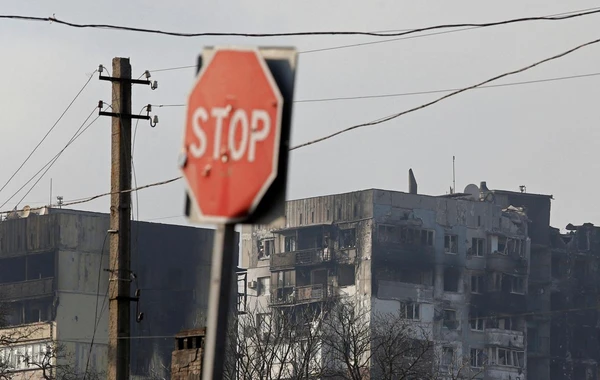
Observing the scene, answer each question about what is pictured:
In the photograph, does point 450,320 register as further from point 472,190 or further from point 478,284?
point 472,190

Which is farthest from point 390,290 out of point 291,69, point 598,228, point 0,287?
point 291,69

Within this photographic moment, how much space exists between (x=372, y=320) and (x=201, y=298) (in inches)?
652

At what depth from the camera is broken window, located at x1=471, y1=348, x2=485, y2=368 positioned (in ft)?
424

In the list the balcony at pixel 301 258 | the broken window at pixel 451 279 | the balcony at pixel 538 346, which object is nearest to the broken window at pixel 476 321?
the broken window at pixel 451 279

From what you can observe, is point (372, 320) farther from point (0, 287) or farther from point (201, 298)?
point (0, 287)

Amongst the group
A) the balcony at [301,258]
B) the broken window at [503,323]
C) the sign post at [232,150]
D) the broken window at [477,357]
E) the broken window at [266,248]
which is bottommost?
the sign post at [232,150]

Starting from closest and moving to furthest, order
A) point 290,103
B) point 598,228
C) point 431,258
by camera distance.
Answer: point 290,103
point 431,258
point 598,228

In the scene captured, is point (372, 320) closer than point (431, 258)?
Yes

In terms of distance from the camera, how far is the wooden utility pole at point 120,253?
73.4 ft

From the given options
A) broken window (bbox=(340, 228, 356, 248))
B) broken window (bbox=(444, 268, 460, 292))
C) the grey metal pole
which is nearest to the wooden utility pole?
the grey metal pole

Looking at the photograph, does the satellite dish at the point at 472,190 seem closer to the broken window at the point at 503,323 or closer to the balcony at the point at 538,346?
the broken window at the point at 503,323

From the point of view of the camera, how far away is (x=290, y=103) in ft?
16.7

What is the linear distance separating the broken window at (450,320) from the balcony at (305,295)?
1098 cm

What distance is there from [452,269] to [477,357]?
7912mm
